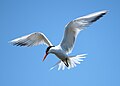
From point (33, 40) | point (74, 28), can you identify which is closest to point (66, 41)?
point (74, 28)

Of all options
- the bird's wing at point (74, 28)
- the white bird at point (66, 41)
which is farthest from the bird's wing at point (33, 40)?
the bird's wing at point (74, 28)

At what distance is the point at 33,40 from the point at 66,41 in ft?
4.54

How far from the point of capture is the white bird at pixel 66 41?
45.2 ft

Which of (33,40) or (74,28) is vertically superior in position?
(33,40)

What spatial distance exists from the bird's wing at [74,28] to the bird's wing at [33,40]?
0.88m

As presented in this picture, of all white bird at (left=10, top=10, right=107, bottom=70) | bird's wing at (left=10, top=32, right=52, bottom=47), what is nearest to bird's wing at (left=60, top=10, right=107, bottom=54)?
white bird at (left=10, top=10, right=107, bottom=70)

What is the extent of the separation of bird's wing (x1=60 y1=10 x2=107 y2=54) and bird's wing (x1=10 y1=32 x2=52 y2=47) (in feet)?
2.89

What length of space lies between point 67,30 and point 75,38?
0.44m

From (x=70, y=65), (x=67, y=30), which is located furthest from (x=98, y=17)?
(x=70, y=65)

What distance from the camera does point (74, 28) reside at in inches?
555

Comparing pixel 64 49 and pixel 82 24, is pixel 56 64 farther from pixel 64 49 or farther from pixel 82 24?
pixel 82 24

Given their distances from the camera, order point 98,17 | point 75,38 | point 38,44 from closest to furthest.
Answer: point 98,17 → point 75,38 → point 38,44

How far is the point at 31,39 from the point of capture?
15.3 metres

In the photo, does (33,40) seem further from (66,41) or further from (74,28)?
(74,28)
